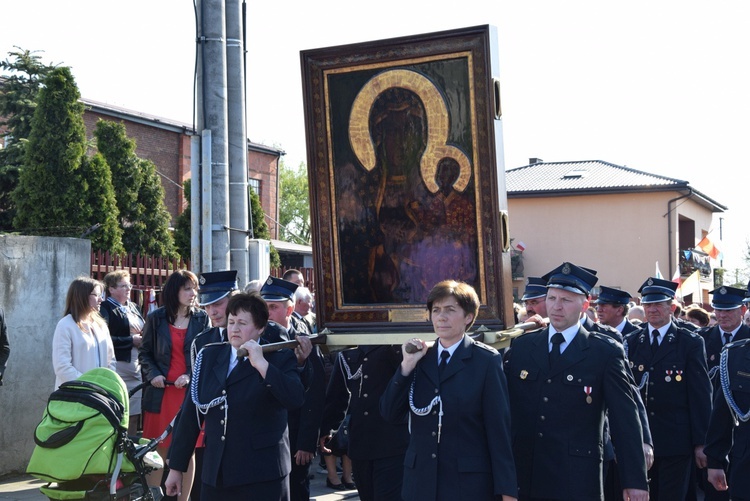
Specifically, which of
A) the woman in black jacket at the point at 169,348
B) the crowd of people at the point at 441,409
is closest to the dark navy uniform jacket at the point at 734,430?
the crowd of people at the point at 441,409

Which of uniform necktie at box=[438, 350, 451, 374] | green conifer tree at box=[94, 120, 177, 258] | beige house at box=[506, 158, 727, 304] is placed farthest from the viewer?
beige house at box=[506, 158, 727, 304]

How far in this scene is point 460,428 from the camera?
5.14 meters

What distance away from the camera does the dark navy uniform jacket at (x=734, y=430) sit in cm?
639

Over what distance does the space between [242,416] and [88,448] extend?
1324mm

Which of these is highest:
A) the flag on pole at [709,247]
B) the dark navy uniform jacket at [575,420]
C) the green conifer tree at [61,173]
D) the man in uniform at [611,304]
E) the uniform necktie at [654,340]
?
the green conifer tree at [61,173]

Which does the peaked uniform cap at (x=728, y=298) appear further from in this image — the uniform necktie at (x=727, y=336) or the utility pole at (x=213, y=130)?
the utility pole at (x=213, y=130)

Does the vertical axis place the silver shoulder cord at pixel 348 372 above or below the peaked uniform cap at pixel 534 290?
below

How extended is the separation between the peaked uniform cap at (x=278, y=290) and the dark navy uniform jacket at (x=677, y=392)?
336 centimetres

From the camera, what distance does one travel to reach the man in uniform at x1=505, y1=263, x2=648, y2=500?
18.1 feet

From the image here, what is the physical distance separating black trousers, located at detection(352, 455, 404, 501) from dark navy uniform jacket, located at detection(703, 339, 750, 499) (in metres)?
2.15

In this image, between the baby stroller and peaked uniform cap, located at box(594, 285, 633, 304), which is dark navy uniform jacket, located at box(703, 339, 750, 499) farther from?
the baby stroller

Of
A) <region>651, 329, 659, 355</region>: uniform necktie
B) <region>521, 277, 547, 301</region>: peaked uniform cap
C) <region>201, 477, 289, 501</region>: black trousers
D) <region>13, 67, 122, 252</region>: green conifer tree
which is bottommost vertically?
<region>201, 477, 289, 501</region>: black trousers

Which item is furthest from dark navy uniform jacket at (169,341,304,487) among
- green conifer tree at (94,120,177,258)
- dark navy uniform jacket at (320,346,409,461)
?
green conifer tree at (94,120,177,258)

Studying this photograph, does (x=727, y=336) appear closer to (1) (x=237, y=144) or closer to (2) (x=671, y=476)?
(2) (x=671, y=476)
